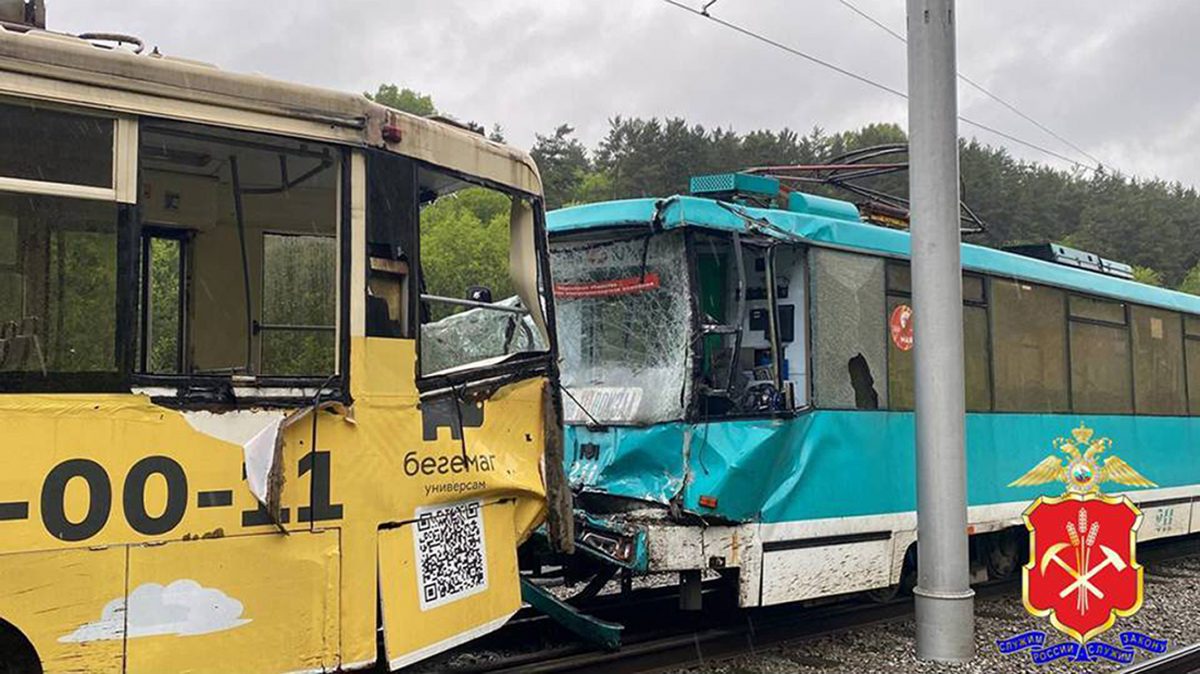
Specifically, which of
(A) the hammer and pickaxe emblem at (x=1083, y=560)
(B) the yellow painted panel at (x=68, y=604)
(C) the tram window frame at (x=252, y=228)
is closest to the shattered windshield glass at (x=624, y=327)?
(A) the hammer and pickaxe emblem at (x=1083, y=560)

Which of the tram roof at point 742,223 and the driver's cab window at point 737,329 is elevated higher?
the tram roof at point 742,223

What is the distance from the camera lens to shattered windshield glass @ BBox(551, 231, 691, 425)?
7277 millimetres

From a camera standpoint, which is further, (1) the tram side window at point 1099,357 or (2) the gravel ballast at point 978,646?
(1) the tram side window at point 1099,357

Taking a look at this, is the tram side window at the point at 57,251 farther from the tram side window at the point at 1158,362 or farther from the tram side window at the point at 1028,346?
the tram side window at the point at 1158,362

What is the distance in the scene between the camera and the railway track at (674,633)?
6590mm

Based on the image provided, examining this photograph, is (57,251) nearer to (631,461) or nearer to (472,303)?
(472,303)

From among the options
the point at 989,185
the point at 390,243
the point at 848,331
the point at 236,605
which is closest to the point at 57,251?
the point at 390,243

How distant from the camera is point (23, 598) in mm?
3771

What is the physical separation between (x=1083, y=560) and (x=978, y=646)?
5.40 ft

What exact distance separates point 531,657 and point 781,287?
3.03 m

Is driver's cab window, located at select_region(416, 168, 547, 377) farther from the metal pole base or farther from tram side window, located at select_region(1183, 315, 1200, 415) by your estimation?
tram side window, located at select_region(1183, 315, 1200, 415)

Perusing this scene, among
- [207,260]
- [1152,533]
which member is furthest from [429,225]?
[1152,533]

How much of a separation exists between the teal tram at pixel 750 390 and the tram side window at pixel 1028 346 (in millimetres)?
258

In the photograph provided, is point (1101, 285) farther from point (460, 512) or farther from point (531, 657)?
point (460, 512)
